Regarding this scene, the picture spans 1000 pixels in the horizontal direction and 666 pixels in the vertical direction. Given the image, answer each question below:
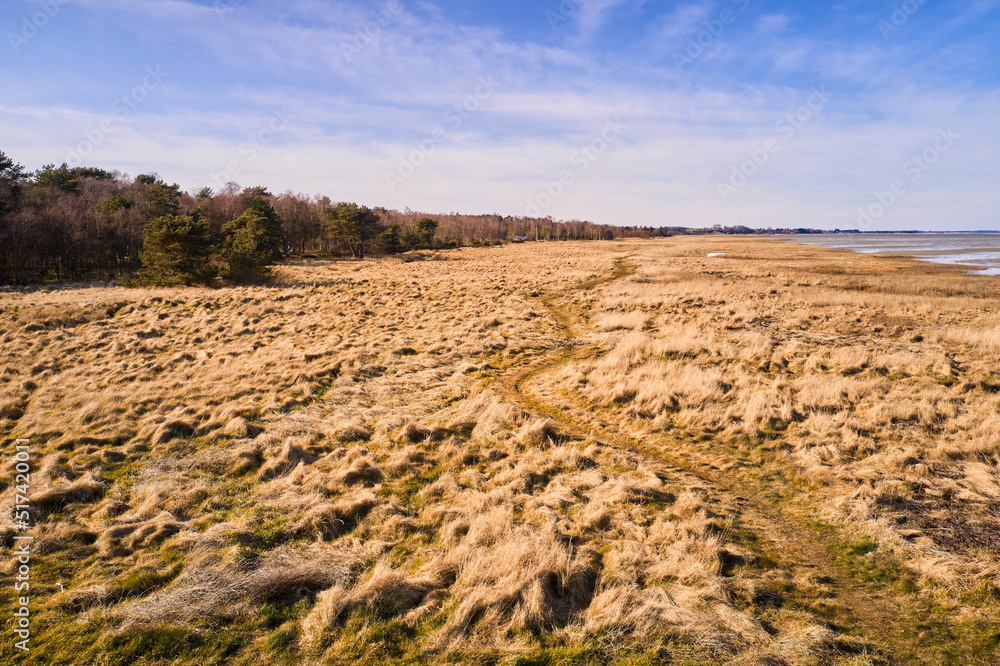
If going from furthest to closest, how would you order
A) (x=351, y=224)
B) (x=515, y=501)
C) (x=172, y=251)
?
(x=351, y=224) < (x=172, y=251) < (x=515, y=501)

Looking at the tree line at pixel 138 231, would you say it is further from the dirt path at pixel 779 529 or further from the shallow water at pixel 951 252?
the shallow water at pixel 951 252

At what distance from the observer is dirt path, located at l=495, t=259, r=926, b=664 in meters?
4.56

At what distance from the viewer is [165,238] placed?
34000mm

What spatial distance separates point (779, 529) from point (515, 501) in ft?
13.2

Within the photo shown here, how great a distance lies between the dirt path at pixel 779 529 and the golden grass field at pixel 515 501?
0.04 m

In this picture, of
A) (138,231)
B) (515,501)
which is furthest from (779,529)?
(138,231)

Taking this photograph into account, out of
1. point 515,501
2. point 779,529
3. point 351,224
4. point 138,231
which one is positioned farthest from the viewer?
point 351,224

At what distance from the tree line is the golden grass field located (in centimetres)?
2162

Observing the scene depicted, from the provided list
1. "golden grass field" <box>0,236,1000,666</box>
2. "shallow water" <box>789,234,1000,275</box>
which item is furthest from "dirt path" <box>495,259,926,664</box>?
"shallow water" <box>789,234,1000,275</box>

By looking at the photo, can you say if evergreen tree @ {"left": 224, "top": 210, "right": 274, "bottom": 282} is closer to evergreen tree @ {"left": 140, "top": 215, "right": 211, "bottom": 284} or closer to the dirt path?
evergreen tree @ {"left": 140, "top": 215, "right": 211, "bottom": 284}

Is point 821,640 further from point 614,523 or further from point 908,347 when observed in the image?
point 908,347

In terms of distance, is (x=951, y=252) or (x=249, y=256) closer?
(x=249, y=256)

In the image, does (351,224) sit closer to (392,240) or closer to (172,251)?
(392,240)

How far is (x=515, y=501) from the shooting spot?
23.5ft
